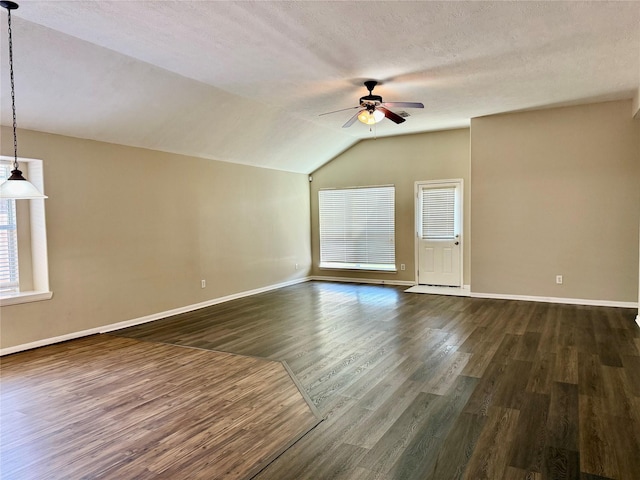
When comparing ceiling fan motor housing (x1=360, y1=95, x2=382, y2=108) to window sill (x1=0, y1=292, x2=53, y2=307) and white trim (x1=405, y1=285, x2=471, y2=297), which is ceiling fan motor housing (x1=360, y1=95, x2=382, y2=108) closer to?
white trim (x1=405, y1=285, x2=471, y2=297)

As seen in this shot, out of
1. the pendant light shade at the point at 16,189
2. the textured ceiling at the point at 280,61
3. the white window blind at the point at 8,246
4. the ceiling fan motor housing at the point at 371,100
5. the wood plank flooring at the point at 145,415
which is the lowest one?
the wood plank flooring at the point at 145,415

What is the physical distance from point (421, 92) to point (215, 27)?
9.86 ft

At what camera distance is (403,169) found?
8.24m

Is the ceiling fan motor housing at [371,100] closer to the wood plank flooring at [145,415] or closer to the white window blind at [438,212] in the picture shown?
the wood plank flooring at [145,415]

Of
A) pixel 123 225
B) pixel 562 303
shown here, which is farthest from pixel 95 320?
pixel 562 303

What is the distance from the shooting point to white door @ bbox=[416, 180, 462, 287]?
7.74 metres

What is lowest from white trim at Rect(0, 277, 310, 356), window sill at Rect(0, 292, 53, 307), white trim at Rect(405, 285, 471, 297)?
white trim at Rect(0, 277, 310, 356)

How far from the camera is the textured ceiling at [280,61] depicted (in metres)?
3.23

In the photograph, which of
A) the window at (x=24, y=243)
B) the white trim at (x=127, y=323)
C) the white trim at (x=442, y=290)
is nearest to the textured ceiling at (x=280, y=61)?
the window at (x=24, y=243)

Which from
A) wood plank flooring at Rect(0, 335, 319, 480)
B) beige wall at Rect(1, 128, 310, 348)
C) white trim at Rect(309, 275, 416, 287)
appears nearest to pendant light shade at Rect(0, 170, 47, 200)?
beige wall at Rect(1, 128, 310, 348)

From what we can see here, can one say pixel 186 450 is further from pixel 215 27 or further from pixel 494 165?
pixel 494 165

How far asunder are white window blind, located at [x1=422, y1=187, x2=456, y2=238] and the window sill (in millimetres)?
6234

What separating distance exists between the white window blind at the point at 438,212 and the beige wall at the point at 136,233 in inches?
121

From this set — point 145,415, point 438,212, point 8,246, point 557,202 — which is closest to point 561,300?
point 557,202
